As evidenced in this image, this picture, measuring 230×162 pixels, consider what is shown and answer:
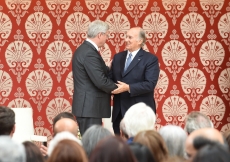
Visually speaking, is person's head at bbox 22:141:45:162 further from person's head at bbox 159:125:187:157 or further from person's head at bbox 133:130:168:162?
person's head at bbox 159:125:187:157

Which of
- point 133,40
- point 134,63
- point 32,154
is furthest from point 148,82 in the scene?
point 32,154

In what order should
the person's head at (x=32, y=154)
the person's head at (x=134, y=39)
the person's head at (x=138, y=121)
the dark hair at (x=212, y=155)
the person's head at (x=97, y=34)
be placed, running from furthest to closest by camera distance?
the person's head at (x=134, y=39) < the person's head at (x=97, y=34) < the person's head at (x=138, y=121) < the person's head at (x=32, y=154) < the dark hair at (x=212, y=155)

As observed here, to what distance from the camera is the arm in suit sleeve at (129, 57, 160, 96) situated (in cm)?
631

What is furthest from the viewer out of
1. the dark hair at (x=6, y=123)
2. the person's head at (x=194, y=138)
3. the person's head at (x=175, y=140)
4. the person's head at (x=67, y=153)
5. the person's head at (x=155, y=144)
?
the dark hair at (x=6, y=123)

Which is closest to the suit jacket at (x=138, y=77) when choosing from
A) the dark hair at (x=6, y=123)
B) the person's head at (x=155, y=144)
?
the dark hair at (x=6, y=123)

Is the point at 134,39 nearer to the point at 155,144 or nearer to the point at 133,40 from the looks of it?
the point at 133,40

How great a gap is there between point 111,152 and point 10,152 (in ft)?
2.14

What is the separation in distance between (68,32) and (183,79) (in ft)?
5.59

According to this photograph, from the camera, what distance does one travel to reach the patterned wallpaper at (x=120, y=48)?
25.3 ft

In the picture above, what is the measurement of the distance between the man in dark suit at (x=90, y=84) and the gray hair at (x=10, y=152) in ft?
10.4

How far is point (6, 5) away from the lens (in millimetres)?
7672

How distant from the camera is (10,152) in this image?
10.0 ft

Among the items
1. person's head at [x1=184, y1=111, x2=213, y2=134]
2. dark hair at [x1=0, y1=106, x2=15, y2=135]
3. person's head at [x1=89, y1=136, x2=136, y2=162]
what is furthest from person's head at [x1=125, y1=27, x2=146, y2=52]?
person's head at [x1=89, y1=136, x2=136, y2=162]

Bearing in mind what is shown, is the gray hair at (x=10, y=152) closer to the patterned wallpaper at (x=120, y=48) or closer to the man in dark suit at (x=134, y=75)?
the man in dark suit at (x=134, y=75)
